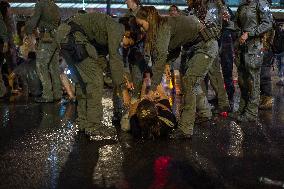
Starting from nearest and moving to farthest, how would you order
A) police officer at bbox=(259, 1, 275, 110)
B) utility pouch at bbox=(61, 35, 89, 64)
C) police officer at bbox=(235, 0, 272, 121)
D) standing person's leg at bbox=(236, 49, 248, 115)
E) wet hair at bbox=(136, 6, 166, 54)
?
wet hair at bbox=(136, 6, 166, 54) < utility pouch at bbox=(61, 35, 89, 64) < police officer at bbox=(235, 0, 272, 121) < standing person's leg at bbox=(236, 49, 248, 115) < police officer at bbox=(259, 1, 275, 110)

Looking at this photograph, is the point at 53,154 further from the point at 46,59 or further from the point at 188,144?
the point at 46,59

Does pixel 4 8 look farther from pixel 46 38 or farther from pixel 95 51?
pixel 95 51

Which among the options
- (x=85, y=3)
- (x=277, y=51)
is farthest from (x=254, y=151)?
(x=85, y=3)

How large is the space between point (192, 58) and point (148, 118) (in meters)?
1.06

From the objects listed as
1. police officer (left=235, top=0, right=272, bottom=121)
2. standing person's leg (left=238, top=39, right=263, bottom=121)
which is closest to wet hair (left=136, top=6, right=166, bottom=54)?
police officer (left=235, top=0, right=272, bottom=121)

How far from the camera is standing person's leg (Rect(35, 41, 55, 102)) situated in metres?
8.52

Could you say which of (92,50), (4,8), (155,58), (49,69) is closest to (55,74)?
(49,69)

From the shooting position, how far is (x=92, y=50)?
5598 millimetres

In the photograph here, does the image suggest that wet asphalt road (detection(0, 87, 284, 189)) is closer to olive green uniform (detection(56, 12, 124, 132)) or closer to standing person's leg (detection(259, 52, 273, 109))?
olive green uniform (detection(56, 12, 124, 132))

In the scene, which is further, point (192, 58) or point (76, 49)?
point (192, 58)

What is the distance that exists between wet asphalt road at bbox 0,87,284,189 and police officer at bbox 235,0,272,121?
1.32ft

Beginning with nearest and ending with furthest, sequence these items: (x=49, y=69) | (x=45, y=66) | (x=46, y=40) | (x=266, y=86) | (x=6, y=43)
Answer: (x=266, y=86) < (x=46, y=40) < (x=45, y=66) < (x=49, y=69) < (x=6, y=43)

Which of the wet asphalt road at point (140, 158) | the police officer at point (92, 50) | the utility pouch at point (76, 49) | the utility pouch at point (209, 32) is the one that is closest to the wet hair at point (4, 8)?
the wet asphalt road at point (140, 158)

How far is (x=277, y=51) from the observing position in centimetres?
852
